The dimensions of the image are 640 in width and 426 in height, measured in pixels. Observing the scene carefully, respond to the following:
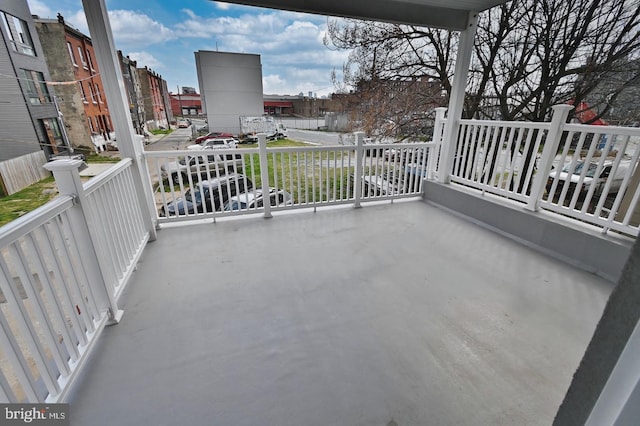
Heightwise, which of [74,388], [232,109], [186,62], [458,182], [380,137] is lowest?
[74,388]

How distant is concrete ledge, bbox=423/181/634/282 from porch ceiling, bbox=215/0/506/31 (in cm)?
207

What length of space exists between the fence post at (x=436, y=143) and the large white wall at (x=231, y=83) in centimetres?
423

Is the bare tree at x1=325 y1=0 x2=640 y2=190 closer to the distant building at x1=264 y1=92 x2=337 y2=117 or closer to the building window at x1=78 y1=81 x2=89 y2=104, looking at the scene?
the distant building at x1=264 y1=92 x2=337 y2=117

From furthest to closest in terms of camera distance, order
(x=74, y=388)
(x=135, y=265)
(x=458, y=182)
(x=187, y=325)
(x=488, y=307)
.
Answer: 1. (x=458, y=182)
2. (x=135, y=265)
3. (x=488, y=307)
4. (x=187, y=325)
5. (x=74, y=388)

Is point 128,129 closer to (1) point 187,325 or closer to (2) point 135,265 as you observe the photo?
(2) point 135,265

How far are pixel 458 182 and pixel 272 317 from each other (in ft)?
10.7

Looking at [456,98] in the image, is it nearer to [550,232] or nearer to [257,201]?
[550,232]

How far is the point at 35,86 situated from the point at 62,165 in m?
0.41

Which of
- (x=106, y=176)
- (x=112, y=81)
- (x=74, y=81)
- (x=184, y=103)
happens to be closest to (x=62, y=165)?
(x=74, y=81)

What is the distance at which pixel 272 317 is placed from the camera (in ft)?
5.94

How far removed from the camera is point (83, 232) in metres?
1.55

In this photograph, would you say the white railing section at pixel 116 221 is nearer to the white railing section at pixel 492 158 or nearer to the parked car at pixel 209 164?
the parked car at pixel 209 164

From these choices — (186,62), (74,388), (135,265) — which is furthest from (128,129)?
(186,62)

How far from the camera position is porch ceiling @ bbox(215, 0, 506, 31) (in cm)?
276
